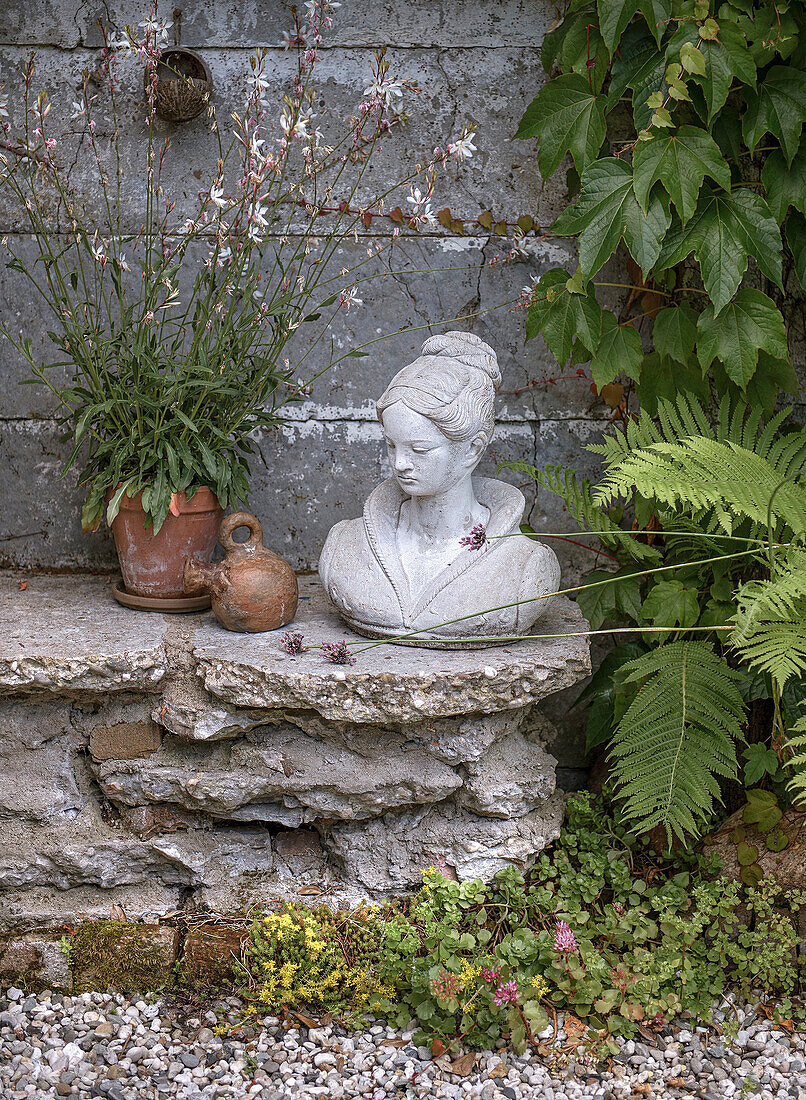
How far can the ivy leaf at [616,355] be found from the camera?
2717 mm

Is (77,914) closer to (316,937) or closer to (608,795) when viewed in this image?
(316,937)

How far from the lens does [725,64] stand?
2402 millimetres

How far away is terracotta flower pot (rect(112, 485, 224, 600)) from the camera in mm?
2691

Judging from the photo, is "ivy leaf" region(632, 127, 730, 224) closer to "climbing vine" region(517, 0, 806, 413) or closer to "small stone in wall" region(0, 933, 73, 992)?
"climbing vine" region(517, 0, 806, 413)

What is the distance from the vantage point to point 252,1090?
2168mm

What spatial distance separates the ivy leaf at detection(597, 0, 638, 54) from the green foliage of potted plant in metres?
0.41

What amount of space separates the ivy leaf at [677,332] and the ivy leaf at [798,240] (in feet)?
0.98

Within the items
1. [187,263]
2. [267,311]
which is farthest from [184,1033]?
Result: [187,263]

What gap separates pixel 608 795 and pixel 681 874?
0.38 m

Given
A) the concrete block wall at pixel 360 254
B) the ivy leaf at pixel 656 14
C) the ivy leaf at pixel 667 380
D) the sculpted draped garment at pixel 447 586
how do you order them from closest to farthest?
the ivy leaf at pixel 656 14
the sculpted draped garment at pixel 447 586
the ivy leaf at pixel 667 380
the concrete block wall at pixel 360 254

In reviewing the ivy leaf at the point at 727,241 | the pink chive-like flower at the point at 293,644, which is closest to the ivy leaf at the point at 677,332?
the ivy leaf at the point at 727,241

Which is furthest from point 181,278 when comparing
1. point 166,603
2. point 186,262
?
point 166,603

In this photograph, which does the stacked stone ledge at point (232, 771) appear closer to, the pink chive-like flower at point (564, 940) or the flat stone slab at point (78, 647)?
the flat stone slab at point (78, 647)

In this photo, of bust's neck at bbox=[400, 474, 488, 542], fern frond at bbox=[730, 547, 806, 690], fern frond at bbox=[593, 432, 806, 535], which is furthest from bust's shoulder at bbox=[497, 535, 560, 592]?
fern frond at bbox=[730, 547, 806, 690]
